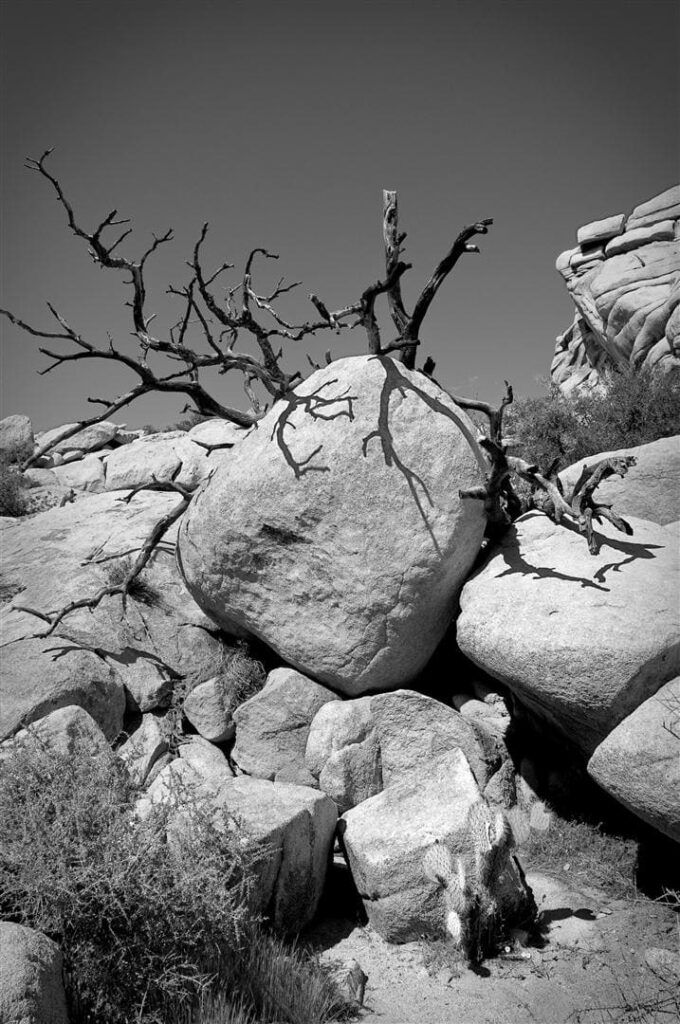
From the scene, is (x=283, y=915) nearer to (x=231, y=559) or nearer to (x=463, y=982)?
(x=463, y=982)

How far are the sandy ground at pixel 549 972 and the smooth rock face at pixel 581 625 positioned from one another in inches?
53.2

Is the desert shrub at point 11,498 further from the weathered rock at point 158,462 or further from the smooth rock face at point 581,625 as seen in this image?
the smooth rock face at point 581,625

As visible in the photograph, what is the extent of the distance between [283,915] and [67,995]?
1791mm

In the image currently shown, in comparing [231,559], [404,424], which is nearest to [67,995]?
[231,559]

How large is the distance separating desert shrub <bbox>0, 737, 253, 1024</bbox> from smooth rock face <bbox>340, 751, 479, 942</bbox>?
3.55 ft

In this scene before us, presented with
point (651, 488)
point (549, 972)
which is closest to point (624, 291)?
point (651, 488)

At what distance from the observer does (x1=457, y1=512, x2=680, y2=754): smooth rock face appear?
5262 millimetres

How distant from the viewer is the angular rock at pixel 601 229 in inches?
1240

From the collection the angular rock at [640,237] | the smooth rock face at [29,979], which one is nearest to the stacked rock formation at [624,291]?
the angular rock at [640,237]

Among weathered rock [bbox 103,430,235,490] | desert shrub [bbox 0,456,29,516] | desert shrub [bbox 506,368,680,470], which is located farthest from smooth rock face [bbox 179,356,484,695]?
desert shrub [bbox 0,456,29,516]

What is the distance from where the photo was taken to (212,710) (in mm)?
7387

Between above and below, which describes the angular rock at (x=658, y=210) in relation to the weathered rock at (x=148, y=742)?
above

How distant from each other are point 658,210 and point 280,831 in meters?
33.0

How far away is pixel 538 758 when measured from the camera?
→ 651 cm
